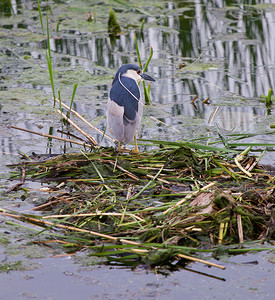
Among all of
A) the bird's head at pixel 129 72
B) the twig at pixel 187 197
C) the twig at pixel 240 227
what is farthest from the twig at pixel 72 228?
the bird's head at pixel 129 72

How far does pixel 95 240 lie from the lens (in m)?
3.48

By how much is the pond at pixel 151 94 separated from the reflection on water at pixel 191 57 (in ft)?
0.06

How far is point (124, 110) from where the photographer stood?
4836 mm

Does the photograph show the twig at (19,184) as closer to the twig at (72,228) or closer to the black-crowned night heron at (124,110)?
the twig at (72,228)

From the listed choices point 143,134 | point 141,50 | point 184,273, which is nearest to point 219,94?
point 143,134

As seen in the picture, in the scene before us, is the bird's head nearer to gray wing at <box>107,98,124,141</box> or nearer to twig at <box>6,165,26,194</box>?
gray wing at <box>107,98,124,141</box>

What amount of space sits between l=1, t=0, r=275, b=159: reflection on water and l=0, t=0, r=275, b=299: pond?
0.06 feet

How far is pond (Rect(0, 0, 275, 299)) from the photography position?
3102mm

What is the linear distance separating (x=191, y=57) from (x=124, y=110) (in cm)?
345

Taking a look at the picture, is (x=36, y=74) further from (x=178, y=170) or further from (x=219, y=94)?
(x=178, y=170)

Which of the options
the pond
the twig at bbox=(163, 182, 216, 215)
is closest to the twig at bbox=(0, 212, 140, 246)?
the pond

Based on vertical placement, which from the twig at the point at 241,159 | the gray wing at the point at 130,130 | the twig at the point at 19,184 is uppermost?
the gray wing at the point at 130,130

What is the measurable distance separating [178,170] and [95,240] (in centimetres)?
112

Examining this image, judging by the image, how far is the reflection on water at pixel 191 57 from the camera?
6230mm
